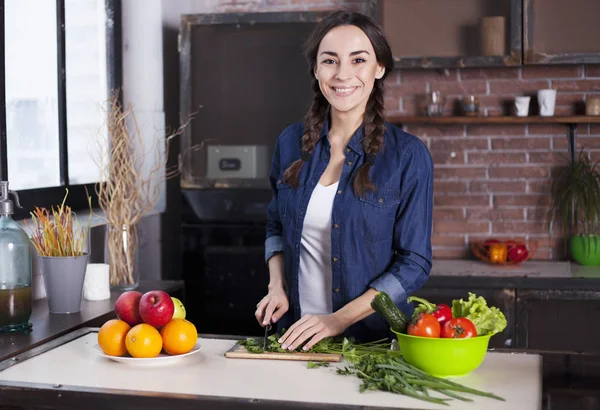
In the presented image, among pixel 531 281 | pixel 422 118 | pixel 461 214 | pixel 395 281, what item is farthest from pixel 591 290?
pixel 395 281

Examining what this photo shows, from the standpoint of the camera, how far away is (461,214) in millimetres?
4262

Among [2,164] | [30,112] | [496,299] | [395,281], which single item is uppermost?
[30,112]

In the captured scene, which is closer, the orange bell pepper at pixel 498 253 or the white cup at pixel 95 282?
the white cup at pixel 95 282

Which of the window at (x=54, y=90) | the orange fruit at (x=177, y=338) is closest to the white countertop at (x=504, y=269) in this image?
the window at (x=54, y=90)

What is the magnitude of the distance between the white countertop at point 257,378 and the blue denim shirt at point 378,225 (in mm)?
406

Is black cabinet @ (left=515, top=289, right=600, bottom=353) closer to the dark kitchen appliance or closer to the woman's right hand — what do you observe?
the dark kitchen appliance

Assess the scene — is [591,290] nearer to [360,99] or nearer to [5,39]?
[360,99]

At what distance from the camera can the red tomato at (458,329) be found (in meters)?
1.83

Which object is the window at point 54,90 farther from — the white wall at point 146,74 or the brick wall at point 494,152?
the brick wall at point 494,152

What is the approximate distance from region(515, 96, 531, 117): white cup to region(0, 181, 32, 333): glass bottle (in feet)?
8.18

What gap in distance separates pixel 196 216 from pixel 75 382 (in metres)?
2.25

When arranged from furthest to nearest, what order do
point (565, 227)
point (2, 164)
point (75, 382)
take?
point (565, 227) < point (2, 164) < point (75, 382)

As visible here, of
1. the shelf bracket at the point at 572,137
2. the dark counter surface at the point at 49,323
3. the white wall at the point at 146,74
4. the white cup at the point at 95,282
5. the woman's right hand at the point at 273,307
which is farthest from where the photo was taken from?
the white wall at the point at 146,74

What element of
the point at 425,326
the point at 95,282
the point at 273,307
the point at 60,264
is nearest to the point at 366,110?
the point at 273,307
